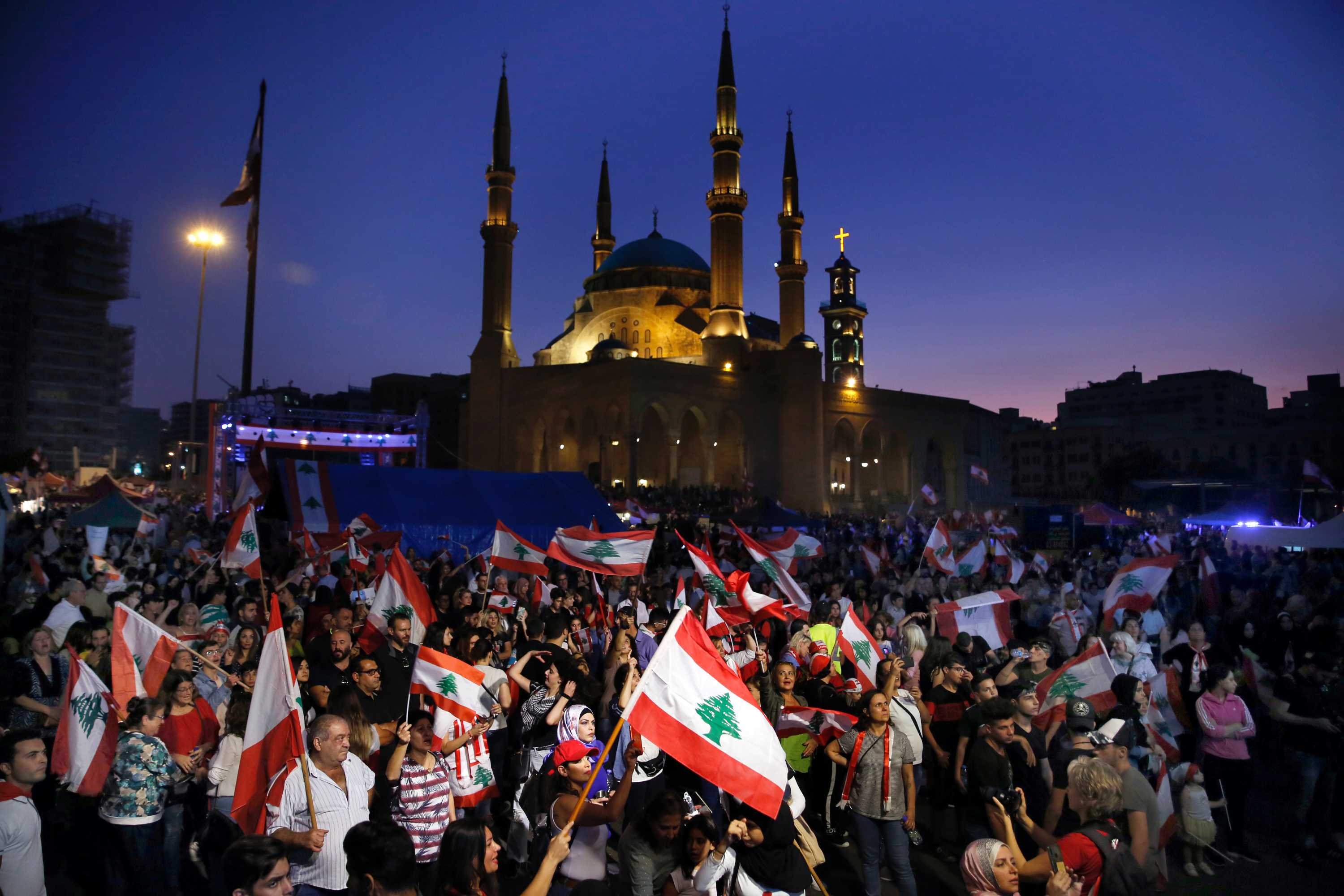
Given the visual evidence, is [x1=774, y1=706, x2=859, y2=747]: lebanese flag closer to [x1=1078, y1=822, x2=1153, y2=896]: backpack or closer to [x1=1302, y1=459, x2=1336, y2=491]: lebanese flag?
[x1=1078, y1=822, x2=1153, y2=896]: backpack

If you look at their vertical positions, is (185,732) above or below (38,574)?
below

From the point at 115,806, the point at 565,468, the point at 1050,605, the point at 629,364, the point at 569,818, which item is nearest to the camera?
the point at 569,818

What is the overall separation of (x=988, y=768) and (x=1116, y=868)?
5.44ft

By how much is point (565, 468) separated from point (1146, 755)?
47.7m

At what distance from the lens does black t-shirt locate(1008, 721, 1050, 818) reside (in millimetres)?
5480

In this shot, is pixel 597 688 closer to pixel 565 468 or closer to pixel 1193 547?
pixel 1193 547

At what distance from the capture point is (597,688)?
229 inches

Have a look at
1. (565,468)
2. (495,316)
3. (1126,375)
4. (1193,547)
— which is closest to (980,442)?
(565,468)

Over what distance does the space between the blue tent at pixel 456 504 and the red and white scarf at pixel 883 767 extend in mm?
12040

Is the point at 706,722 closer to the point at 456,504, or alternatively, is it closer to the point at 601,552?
the point at 601,552

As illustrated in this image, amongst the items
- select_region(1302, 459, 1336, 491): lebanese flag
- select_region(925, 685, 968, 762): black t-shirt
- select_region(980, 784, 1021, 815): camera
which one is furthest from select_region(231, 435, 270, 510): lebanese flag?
select_region(1302, 459, 1336, 491): lebanese flag

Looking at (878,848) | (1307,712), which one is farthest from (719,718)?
(1307,712)

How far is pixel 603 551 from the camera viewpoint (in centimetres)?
1029

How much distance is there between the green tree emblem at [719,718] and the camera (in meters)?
3.94
